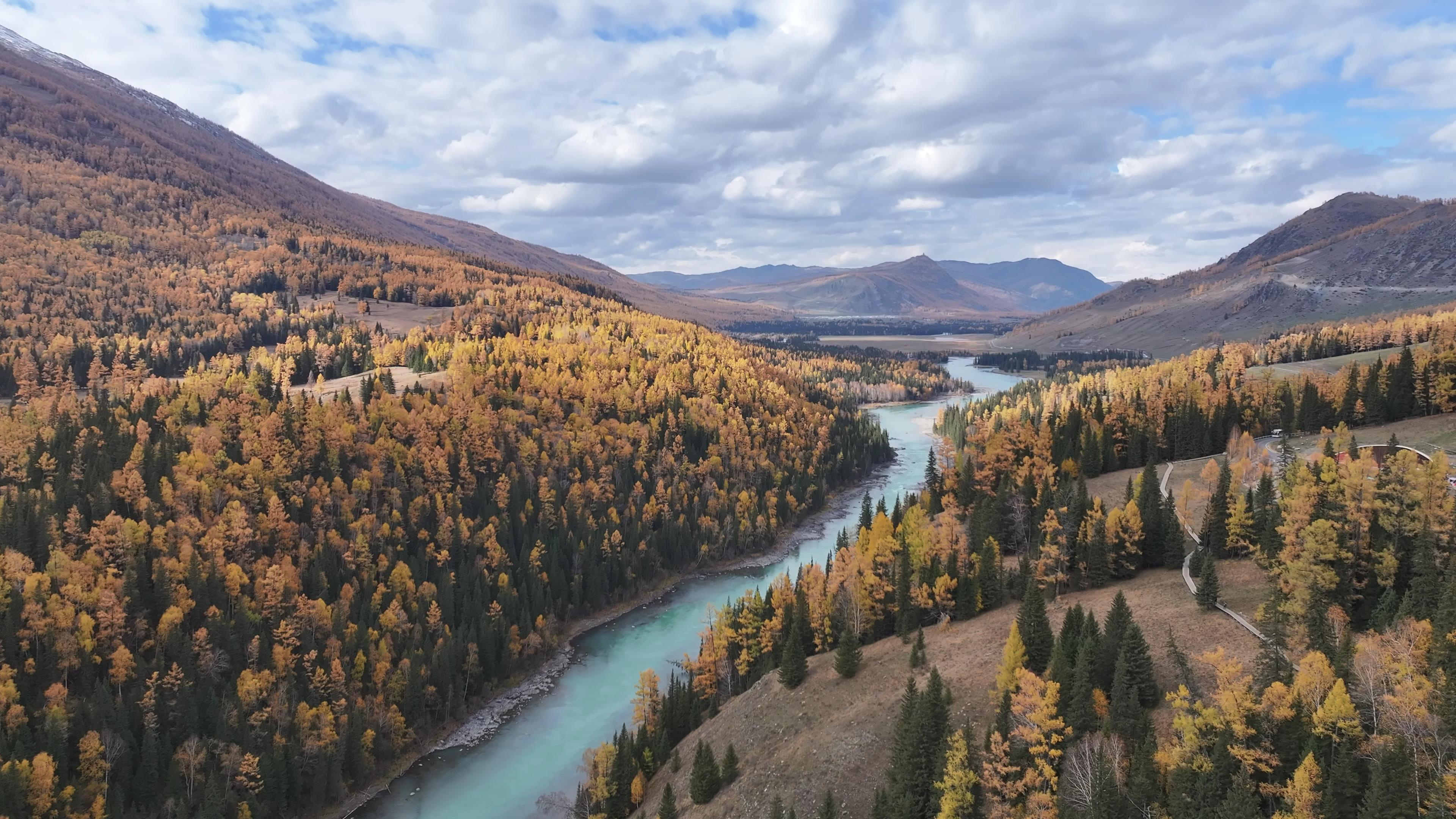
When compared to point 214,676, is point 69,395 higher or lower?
higher

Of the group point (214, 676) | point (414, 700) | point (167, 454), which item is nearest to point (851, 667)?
point (414, 700)

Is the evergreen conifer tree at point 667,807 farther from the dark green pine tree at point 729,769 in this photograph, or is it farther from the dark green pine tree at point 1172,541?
the dark green pine tree at point 1172,541

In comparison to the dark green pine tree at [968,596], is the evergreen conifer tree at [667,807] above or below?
below

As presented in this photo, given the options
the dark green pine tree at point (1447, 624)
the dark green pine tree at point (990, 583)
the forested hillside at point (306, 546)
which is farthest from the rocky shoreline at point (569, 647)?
the dark green pine tree at point (1447, 624)

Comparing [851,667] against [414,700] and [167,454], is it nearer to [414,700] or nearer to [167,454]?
[414,700]

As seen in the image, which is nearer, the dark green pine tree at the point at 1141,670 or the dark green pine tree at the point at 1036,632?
the dark green pine tree at the point at 1141,670

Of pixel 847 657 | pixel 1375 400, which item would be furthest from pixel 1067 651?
pixel 1375 400
